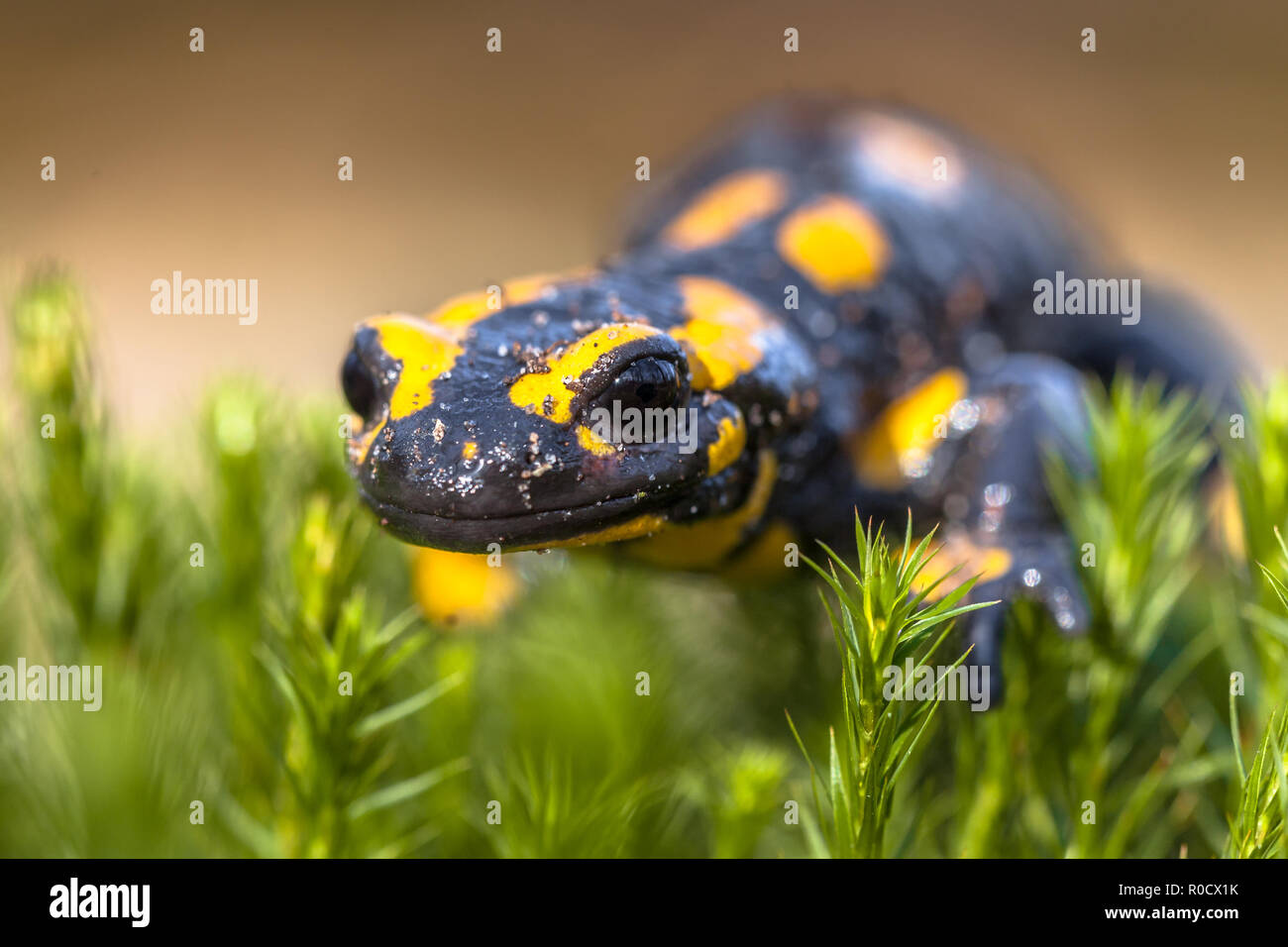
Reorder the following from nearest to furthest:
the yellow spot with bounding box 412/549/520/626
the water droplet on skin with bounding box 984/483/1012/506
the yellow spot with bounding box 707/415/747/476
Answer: the yellow spot with bounding box 707/415/747/476, the water droplet on skin with bounding box 984/483/1012/506, the yellow spot with bounding box 412/549/520/626

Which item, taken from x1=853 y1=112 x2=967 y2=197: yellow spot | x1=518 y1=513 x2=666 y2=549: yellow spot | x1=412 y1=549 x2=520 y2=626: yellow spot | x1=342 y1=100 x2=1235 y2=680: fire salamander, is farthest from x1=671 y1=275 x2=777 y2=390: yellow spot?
x1=853 y1=112 x2=967 y2=197: yellow spot

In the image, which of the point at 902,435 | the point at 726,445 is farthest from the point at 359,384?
A: the point at 902,435

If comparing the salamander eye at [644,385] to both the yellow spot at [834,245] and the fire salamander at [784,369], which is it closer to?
the fire salamander at [784,369]

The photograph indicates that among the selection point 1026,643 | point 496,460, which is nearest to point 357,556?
point 496,460

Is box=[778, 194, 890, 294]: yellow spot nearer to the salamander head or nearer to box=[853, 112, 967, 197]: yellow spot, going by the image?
box=[853, 112, 967, 197]: yellow spot

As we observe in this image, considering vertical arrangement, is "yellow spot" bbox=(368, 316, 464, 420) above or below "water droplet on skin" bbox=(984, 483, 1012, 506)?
above

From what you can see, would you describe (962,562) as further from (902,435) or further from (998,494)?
(902,435)
